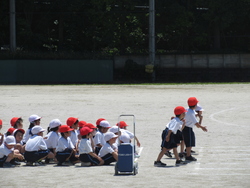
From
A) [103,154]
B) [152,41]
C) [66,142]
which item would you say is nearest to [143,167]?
[103,154]

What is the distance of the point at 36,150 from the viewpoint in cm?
1453

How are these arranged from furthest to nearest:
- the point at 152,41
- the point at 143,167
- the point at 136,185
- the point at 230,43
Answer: the point at 230,43, the point at 152,41, the point at 143,167, the point at 136,185

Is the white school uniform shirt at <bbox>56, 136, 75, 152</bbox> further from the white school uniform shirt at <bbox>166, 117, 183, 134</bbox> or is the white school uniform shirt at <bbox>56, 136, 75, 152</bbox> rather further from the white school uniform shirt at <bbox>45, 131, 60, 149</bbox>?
the white school uniform shirt at <bbox>166, 117, 183, 134</bbox>

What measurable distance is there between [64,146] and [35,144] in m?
0.74

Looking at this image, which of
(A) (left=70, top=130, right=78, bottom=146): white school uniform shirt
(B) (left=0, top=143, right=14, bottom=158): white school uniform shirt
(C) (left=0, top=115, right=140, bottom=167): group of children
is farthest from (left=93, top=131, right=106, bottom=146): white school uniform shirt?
(B) (left=0, top=143, right=14, bottom=158): white school uniform shirt

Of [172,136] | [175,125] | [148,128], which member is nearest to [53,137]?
[172,136]

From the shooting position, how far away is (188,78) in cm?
5069

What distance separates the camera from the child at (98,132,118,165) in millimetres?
14320

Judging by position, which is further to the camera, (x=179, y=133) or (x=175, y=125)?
(x=179, y=133)

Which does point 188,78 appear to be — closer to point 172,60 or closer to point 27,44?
point 172,60

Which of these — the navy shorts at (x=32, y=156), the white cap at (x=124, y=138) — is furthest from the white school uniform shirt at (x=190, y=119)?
the navy shorts at (x=32, y=156)

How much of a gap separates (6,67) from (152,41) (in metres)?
12.8

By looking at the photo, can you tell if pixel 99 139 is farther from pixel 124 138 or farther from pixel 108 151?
pixel 124 138

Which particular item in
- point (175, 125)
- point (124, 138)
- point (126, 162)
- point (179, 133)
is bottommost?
point (126, 162)
